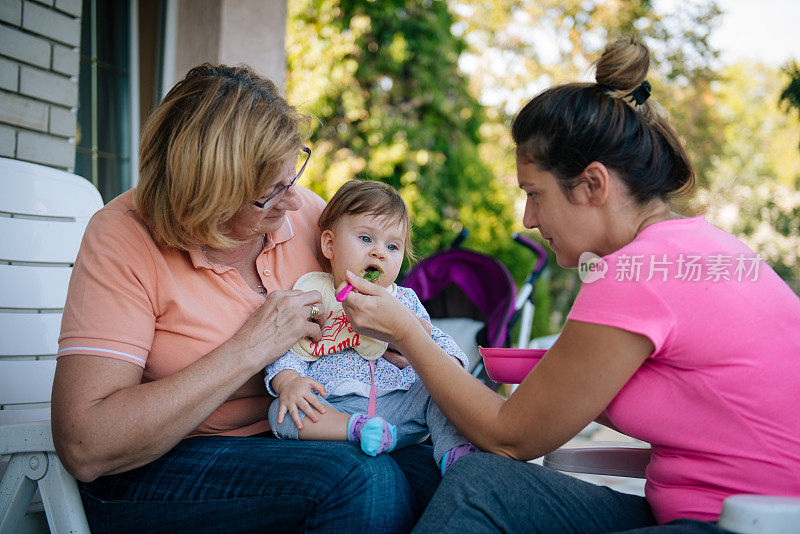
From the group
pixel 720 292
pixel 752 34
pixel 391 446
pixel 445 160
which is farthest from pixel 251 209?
pixel 752 34

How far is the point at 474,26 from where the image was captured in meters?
9.78

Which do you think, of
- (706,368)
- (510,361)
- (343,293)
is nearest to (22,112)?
(343,293)

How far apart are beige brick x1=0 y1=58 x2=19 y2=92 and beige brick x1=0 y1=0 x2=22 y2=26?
186mm

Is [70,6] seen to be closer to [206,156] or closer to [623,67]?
[206,156]

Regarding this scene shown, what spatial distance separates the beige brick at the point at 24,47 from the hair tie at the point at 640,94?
2.77 metres

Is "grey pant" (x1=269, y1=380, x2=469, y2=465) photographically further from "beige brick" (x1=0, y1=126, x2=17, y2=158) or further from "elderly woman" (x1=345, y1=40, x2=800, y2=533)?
"beige brick" (x1=0, y1=126, x2=17, y2=158)

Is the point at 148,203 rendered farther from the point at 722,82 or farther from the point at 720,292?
the point at 722,82

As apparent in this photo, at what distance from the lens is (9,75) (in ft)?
9.73

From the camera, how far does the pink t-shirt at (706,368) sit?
1.40m

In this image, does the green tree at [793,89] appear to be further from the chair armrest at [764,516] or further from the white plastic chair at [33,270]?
the white plastic chair at [33,270]

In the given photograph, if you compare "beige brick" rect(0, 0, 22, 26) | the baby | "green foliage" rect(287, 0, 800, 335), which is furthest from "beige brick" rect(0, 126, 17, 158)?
"green foliage" rect(287, 0, 800, 335)

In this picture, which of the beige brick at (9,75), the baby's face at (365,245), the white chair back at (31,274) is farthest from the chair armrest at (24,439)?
the beige brick at (9,75)

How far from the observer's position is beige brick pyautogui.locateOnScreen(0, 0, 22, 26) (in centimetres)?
292

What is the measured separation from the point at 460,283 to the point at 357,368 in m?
1.51
